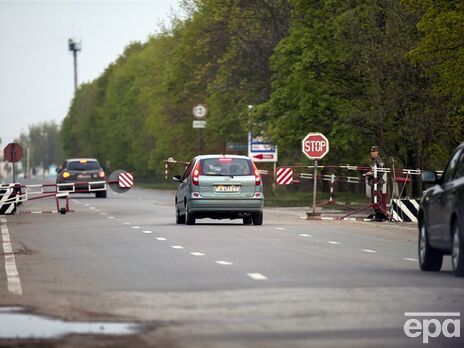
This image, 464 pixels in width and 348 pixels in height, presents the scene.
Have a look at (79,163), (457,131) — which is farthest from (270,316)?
(79,163)

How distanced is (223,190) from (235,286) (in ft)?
56.6

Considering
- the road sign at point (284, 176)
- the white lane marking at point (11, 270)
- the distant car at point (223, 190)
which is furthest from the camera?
the road sign at point (284, 176)

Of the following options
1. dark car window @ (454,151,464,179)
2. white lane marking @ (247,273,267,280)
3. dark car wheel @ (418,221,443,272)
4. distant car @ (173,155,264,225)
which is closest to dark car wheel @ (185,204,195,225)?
distant car @ (173,155,264,225)

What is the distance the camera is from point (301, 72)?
2212 inches

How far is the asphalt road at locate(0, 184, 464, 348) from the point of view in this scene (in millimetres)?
10875

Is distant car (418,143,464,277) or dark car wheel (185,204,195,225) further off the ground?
distant car (418,143,464,277)

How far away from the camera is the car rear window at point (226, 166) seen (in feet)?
107

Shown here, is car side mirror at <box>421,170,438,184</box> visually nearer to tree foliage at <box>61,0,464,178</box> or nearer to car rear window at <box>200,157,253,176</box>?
car rear window at <box>200,157,253,176</box>

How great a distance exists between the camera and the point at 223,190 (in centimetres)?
3231

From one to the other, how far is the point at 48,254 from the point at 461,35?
19642 millimetres

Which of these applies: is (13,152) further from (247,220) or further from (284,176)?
(247,220)

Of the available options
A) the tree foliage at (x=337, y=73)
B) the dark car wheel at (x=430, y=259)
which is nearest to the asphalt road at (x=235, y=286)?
the dark car wheel at (x=430, y=259)
